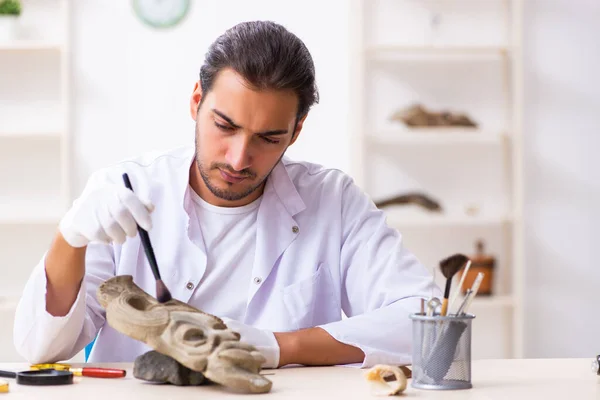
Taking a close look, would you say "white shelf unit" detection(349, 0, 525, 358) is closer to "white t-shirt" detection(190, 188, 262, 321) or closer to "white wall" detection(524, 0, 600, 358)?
"white wall" detection(524, 0, 600, 358)

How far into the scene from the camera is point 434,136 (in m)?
3.60

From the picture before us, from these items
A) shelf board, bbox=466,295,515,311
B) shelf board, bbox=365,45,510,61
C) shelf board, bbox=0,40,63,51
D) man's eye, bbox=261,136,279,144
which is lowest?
shelf board, bbox=466,295,515,311

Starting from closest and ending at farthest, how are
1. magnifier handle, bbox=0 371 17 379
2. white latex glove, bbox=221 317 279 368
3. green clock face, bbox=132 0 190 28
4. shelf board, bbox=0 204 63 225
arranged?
magnifier handle, bbox=0 371 17 379
white latex glove, bbox=221 317 279 368
shelf board, bbox=0 204 63 225
green clock face, bbox=132 0 190 28

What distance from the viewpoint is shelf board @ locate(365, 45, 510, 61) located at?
3.57 metres

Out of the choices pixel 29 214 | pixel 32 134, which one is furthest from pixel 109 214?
pixel 29 214

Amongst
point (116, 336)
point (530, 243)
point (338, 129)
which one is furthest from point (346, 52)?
point (116, 336)

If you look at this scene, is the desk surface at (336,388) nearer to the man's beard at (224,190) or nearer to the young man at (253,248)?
the young man at (253,248)

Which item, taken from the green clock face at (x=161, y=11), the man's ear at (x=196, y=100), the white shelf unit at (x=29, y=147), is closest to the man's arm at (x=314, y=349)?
the man's ear at (x=196, y=100)

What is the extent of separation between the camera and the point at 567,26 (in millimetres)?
3848

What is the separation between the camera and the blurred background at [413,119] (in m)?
3.61

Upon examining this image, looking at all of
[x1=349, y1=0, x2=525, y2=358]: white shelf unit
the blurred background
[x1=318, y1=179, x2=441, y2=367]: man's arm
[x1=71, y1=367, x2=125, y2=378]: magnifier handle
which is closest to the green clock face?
the blurred background

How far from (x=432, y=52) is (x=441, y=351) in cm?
264

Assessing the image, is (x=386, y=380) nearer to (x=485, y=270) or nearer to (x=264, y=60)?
(x=264, y=60)

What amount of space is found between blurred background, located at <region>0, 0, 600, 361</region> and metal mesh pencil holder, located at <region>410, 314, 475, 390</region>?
2.29m
